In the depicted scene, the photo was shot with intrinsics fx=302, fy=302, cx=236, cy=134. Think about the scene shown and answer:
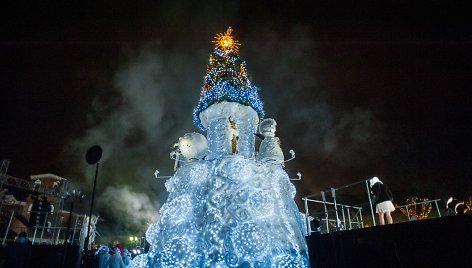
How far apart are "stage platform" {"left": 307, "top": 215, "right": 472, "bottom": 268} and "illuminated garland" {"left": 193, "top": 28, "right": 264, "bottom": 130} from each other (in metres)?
5.44

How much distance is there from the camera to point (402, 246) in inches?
200

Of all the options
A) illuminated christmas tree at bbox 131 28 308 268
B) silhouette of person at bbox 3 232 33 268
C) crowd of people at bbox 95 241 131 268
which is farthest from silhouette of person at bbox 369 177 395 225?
silhouette of person at bbox 3 232 33 268

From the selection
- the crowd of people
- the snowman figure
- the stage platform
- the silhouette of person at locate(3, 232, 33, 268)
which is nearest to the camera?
the stage platform

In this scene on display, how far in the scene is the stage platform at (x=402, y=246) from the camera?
4.48 meters

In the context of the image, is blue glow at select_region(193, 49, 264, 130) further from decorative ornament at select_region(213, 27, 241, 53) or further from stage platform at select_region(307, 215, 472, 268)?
stage platform at select_region(307, 215, 472, 268)

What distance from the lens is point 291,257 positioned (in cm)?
768

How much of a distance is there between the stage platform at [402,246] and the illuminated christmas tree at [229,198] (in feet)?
5.80

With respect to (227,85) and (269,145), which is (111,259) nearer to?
(269,145)

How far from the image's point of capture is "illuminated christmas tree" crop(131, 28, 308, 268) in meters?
7.75

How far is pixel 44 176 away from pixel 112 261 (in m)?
42.0

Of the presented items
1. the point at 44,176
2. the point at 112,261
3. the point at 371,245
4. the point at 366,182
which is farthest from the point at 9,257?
the point at 44,176

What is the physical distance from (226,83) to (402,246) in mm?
7086

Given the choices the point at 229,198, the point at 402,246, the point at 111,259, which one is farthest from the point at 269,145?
the point at 111,259

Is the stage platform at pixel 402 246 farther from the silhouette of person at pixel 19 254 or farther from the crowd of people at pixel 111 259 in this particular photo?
the silhouette of person at pixel 19 254
